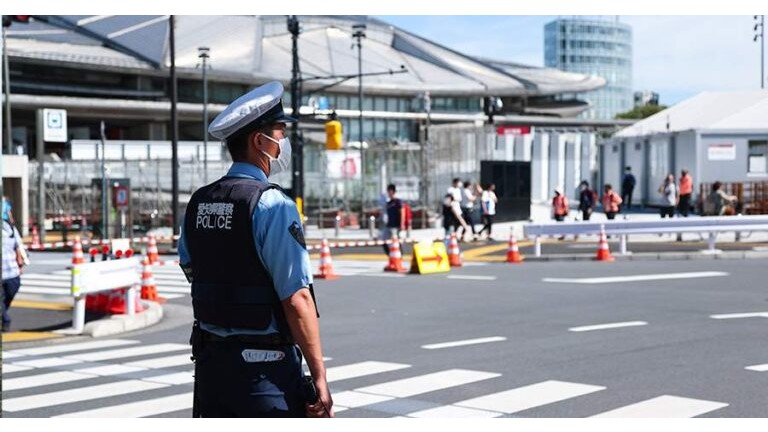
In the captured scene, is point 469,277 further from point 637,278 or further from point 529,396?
point 529,396

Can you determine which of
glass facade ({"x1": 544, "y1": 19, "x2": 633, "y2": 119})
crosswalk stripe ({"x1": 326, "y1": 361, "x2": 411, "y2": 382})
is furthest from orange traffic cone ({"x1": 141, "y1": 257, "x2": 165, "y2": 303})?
glass facade ({"x1": 544, "y1": 19, "x2": 633, "y2": 119})

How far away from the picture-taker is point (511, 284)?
17750mm

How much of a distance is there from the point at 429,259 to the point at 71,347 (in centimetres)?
1009

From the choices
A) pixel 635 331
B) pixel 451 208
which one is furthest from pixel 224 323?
pixel 451 208

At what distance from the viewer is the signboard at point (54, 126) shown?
28.0 meters

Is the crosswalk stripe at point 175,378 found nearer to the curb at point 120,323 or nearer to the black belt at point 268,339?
the curb at point 120,323

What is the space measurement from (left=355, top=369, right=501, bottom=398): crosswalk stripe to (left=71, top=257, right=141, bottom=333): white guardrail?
5.74 m

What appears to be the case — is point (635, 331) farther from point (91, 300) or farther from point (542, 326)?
point (91, 300)

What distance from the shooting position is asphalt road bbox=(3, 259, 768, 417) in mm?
7785

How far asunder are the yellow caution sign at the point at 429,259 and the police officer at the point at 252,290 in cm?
1659

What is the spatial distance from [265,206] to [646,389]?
17.1 ft

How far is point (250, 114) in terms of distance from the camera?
394 centimetres

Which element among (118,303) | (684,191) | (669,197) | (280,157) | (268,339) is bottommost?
(118,303)

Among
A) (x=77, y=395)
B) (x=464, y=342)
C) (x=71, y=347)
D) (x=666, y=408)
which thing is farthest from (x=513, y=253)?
(x=666, y=408)
